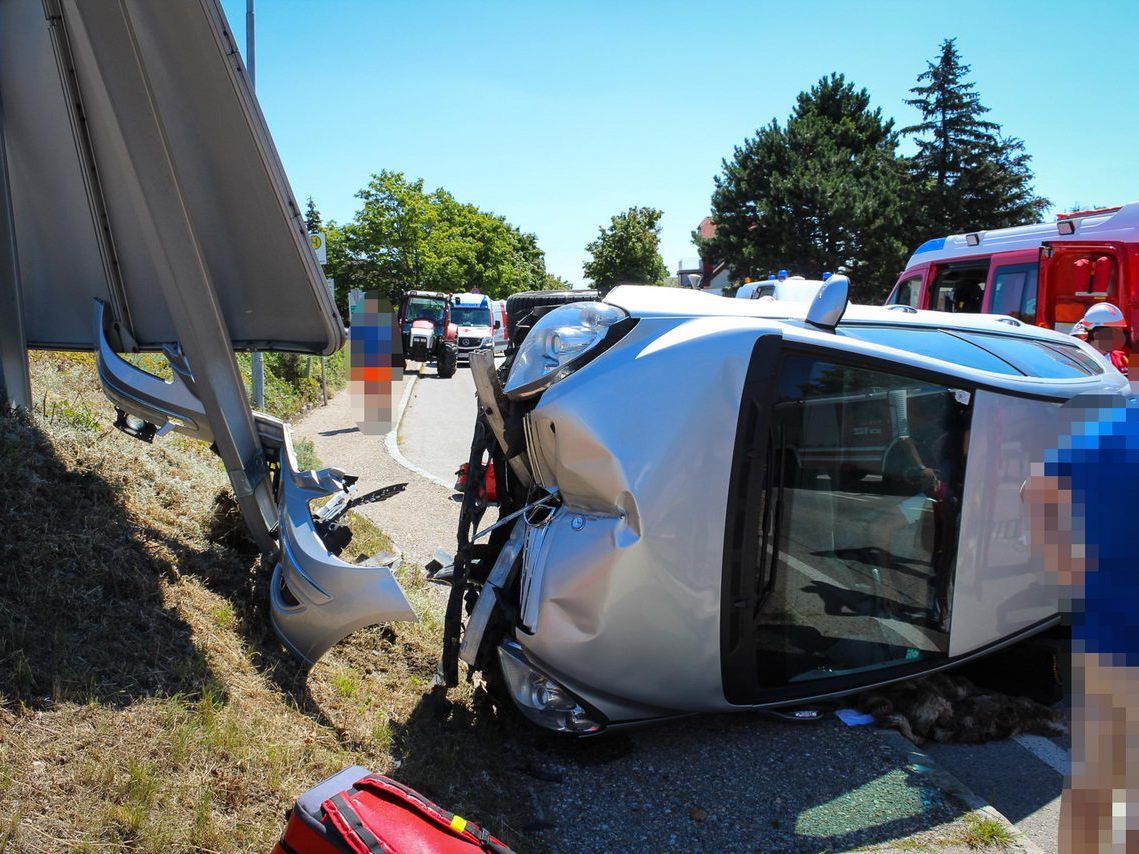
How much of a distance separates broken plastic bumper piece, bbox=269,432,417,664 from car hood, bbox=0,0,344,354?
1.41 meters

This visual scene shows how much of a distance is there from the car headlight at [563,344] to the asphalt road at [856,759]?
3.63ft

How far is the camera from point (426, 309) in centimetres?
3067

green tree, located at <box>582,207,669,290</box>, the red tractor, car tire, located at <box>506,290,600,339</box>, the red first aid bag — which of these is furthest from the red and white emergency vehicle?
green tree, located at <box>582,207,669,290</box>

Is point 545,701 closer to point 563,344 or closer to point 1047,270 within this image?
point 563,344

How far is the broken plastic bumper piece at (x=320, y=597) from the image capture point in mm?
3986

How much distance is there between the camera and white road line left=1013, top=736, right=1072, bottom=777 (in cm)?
400

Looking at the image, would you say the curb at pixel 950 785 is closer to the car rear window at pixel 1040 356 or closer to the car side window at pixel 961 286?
the car rear window at pixel 1040 356

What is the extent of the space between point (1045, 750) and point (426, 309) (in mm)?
28186

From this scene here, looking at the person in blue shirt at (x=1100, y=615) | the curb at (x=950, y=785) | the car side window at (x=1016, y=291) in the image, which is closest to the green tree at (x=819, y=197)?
the car side window at (x=1016, y=291)

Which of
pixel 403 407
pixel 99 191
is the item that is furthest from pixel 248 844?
pixel 403 407

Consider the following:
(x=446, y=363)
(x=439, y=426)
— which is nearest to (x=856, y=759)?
(x=439, y=426)

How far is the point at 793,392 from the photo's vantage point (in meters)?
3.56

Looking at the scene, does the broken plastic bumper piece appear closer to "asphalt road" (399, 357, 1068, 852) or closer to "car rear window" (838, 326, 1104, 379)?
"asphalt road" (399, 357, 1068, 852)

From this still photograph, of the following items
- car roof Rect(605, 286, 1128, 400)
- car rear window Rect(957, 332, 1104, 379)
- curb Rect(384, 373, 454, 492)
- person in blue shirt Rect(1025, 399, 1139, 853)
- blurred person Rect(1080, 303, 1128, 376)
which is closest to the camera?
person in blue shirt Rect(1025, 399, 1139, 853)
